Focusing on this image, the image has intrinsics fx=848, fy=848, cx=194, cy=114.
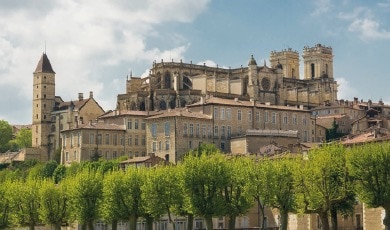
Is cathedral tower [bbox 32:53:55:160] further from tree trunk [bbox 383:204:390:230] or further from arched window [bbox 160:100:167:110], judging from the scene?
tree trunk [bbox 383:204:390:230]

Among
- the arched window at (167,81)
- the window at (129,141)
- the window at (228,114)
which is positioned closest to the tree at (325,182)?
the window at (228,114)

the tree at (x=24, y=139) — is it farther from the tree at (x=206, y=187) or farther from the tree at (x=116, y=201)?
the tree at (x=206, y=187)

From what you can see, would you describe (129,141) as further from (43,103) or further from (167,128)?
(43,103)

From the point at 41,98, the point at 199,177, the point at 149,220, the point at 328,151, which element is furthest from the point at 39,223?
the point at 41,98

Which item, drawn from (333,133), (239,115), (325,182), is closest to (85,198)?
(325,182)

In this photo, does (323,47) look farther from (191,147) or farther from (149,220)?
(149,220)

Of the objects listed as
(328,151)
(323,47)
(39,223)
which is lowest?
(39,223)

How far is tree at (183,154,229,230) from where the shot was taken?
6184 centimetres

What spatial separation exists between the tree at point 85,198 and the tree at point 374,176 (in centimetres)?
2200

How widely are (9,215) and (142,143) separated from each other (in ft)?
149

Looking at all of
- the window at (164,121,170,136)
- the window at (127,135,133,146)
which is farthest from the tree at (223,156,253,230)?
the window at (127,135,133,146)

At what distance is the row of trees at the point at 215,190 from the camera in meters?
58.1

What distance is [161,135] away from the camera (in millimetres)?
103938

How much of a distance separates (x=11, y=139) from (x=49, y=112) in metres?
28.1
